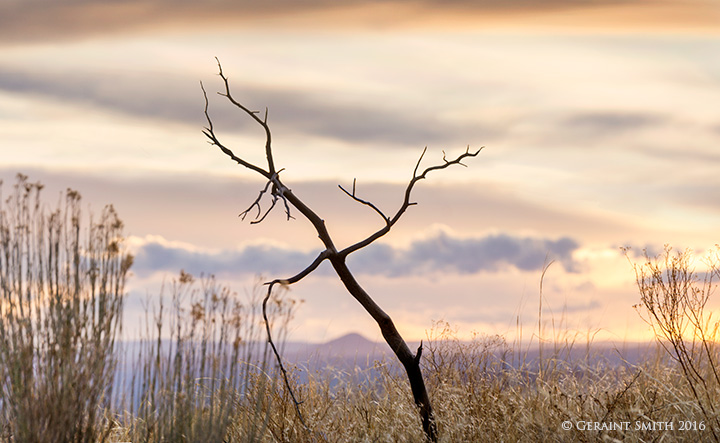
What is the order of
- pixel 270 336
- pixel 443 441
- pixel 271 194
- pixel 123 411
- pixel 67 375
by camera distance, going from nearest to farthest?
pixel 67 375 → pixel 270 336 → pixel 271 194 → pixel 443 441 → pixel 123 411

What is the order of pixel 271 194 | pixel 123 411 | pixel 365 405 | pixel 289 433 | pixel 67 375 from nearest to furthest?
pixel 67 375 < pixel 271 194 < pixel 289 433 < pixel 365 405 < pixel 123 411

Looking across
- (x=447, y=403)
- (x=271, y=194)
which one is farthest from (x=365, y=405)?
(x=271, y=194)

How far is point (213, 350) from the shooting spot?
4.78m

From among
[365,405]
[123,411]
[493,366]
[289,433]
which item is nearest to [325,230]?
[289,433]

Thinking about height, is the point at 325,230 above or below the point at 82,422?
above

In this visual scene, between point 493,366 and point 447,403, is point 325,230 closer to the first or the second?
point 447,403

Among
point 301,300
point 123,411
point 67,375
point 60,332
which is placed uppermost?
point 301,300

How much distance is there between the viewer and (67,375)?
4.52 m

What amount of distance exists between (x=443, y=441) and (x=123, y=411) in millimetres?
3764

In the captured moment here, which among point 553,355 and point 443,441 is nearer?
point 443,441

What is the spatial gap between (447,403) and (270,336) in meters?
2.28

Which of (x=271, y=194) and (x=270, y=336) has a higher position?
(x=271, y=194)

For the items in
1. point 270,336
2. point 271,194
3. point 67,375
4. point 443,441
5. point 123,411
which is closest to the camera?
point 67,375

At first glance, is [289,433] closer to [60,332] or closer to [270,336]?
[270,336]
